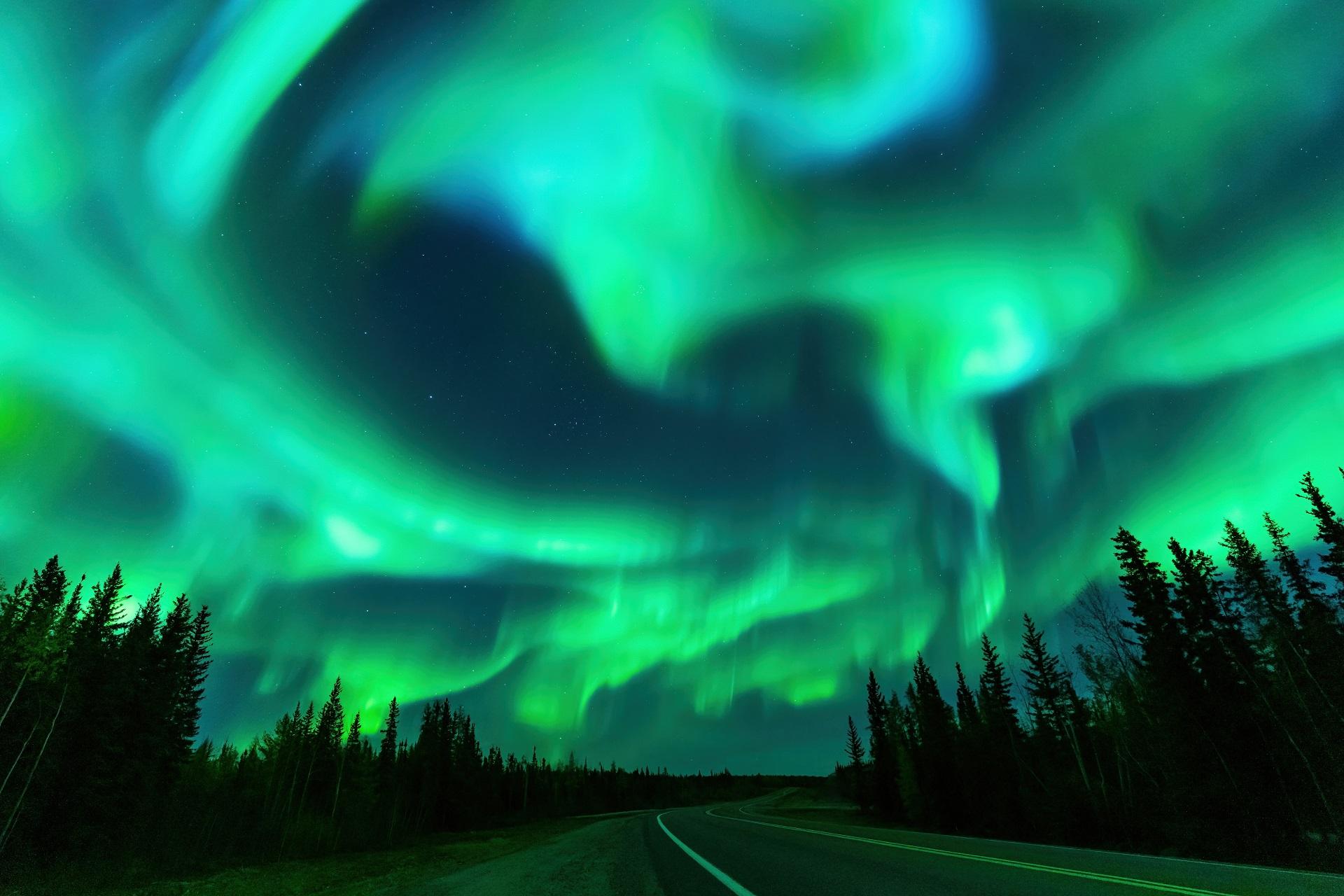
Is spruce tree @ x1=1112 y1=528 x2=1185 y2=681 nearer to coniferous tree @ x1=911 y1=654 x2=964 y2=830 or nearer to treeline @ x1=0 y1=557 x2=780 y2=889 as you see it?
coniferous tree @ x1=911 y1=654 x2=964 y2=830

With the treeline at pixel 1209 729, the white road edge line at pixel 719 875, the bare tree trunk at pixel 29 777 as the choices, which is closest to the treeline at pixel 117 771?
the bare tree trunk at pixel 29 777

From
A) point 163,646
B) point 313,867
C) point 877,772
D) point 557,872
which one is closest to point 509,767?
point 877,772

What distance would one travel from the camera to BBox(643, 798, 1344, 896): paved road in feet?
29.8

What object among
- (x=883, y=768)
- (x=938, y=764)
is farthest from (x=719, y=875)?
(x=883, y=768)

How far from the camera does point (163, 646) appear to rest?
2500 inches

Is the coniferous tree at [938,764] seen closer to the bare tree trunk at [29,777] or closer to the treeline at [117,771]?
the treeline at [117,771]

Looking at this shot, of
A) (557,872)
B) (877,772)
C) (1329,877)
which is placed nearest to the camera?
(1329,877)

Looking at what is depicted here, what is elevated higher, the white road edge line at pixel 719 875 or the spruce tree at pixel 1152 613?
the spruce tree at pixel 1152 613

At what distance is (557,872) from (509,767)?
508 ft

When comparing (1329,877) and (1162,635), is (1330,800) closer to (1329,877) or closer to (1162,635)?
(1162,635)

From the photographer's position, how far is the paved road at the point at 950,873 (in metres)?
9.08

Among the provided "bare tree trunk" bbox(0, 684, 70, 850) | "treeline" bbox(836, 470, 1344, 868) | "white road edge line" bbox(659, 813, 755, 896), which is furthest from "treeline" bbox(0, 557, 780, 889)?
"treeline" bbox(836, 470, 1344, 868)

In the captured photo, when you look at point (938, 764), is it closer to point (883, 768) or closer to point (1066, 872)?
point (883, 768)

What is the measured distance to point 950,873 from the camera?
11.0 m
